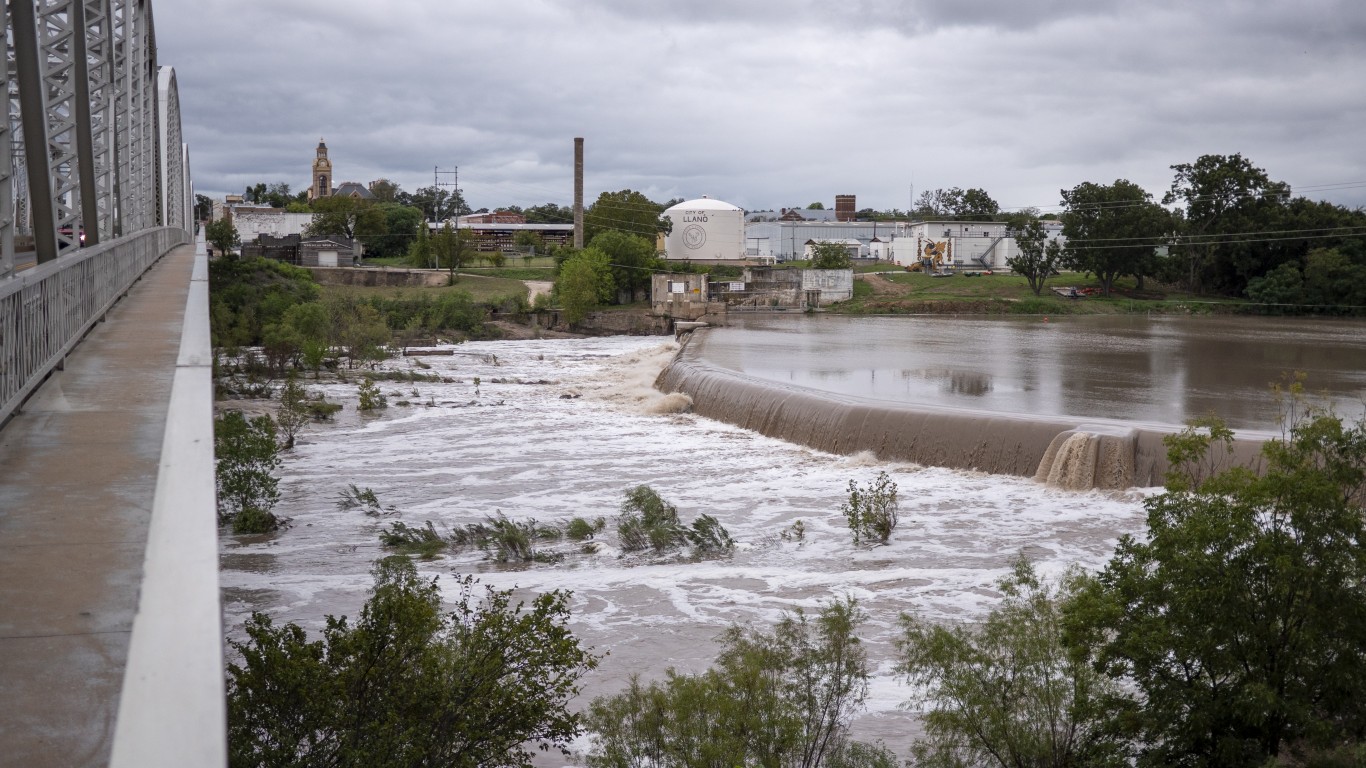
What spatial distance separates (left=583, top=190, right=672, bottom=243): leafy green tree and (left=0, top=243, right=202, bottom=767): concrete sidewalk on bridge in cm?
8442

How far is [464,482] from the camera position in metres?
19.4

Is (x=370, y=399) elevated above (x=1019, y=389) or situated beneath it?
situated beneath

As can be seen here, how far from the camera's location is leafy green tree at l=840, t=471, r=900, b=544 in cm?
1493

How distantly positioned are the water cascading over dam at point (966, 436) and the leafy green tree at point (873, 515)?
315 centimetres

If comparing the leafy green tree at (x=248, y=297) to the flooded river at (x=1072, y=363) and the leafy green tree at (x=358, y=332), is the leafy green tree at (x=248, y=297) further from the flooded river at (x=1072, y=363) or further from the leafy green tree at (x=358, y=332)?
the flooded river at (x=1072, y=363)

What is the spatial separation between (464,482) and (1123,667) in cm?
1352

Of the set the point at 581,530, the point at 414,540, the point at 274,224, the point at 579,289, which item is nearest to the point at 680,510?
the point at 581,530

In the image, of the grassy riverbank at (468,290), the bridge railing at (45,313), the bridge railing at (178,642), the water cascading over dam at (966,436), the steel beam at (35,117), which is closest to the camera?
the bridge railing at (178,642)

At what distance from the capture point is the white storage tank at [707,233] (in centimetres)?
9469

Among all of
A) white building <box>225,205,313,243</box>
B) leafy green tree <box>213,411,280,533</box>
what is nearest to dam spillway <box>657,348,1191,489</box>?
leafy green tree <box>213,411,280,533</box>

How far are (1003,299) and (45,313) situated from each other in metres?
60.3

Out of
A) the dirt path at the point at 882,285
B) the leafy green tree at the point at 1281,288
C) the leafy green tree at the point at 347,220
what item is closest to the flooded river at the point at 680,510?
the leafy green tree at the point at 1281,288

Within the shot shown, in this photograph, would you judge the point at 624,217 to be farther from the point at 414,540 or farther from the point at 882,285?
the point at 414,540

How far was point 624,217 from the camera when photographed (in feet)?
309
